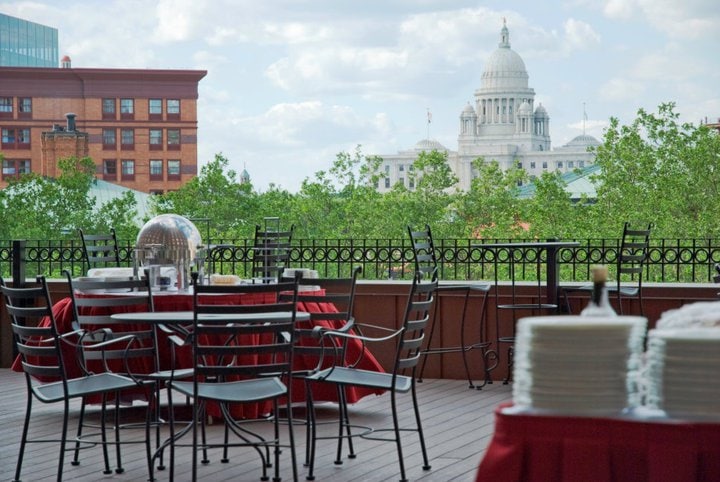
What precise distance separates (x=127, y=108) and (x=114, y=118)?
58.4 inches

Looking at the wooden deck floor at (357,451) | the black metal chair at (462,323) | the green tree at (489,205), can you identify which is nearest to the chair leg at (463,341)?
the black metal chair at (462,323)

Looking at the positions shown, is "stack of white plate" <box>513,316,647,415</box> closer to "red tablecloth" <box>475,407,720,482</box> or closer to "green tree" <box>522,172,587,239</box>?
"red tablecloth" <box>475,407,720,482</box>

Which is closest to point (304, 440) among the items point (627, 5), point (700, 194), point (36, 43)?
point (700, 194)

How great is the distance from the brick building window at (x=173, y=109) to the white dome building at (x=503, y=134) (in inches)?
3086

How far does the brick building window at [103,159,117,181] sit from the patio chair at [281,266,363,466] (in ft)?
329

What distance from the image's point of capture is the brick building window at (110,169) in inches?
4267

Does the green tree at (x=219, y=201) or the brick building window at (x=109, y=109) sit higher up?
the brick building window at (x=109, y=109)

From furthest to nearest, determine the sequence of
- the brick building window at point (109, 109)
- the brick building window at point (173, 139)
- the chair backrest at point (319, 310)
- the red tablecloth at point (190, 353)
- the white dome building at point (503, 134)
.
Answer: the white dome building at point (503, 134) → the brick building window at point (173, 139) → the brick building window at point (109, 109) → the red tablecloth at point (190, 353) → the chair backrest at point (319, 310)

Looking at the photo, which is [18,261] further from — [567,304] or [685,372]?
[685,372]

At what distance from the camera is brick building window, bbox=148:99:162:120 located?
343ft

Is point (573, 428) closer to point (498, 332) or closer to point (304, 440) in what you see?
point (304, 440)

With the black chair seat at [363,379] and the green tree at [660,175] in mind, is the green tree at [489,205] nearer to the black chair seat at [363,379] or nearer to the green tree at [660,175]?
the green tree at [660,175]

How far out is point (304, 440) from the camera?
7.82 m

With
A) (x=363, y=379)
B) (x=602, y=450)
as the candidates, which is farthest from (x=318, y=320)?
(x=602, y=450)
